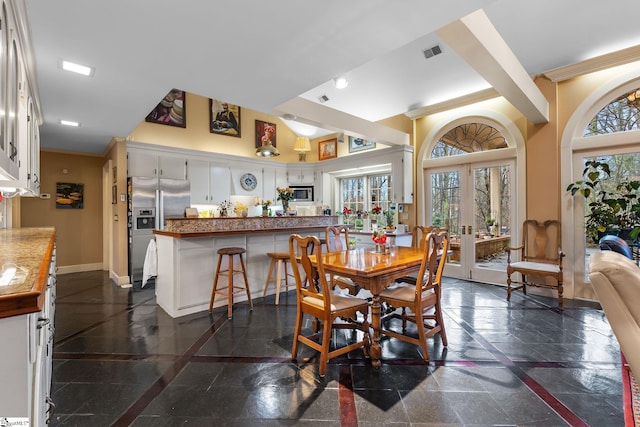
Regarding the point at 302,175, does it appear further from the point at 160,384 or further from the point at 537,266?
the point at 160,384

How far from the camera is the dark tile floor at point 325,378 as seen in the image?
5.80 ft

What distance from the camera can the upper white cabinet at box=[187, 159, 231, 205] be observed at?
5832mm

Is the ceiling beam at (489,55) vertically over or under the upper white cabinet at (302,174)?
over

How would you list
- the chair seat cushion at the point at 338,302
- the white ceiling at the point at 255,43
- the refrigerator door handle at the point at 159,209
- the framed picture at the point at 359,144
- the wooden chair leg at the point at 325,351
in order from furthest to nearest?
1. the framed picture at the point at 359,144
2. the refrigerator door handle at the point at 159,209
3. the chair seat cushion at the point at 338,302
4. the wooden chair leg at the point at 325,351
5. the white ceiling at the point at 255,43

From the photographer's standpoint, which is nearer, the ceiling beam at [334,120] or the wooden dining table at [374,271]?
the wooden dining table at [374,271]

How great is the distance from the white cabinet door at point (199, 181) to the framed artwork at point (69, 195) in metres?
2.38

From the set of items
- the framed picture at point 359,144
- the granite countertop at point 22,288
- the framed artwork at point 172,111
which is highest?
the framed artwork at point 172,111

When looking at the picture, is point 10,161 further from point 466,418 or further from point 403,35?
point 466,418

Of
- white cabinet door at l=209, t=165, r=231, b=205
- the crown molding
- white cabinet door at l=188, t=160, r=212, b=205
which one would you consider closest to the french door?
the crown molding

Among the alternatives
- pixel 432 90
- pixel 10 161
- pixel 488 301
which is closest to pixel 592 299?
pixel 488 301

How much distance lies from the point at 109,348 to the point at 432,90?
549 cm

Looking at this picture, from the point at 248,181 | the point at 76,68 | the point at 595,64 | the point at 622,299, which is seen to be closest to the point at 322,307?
the point at 622,299

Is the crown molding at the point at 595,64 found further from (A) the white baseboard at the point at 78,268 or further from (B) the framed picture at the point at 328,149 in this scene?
(A) the white baseboard at the point at 78,268

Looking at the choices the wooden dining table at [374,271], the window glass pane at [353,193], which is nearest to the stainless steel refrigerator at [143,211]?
the wooden dining table at [374,271]
